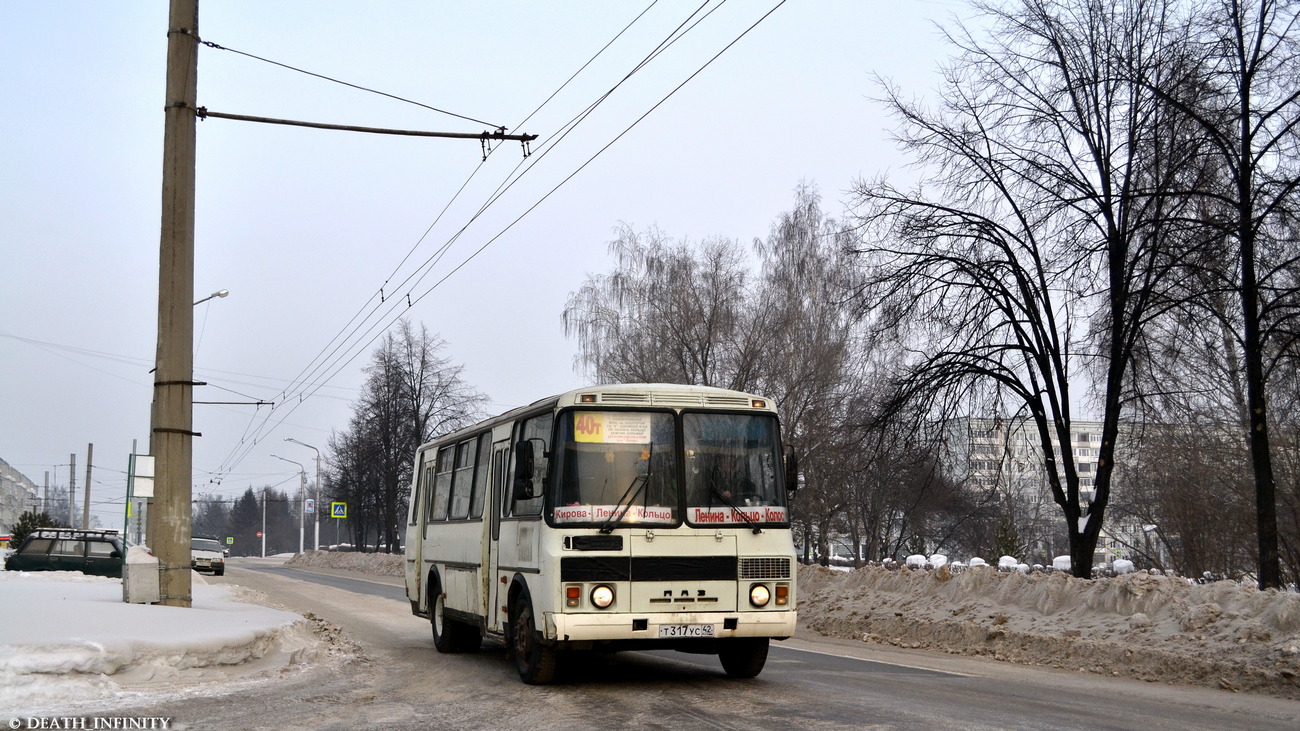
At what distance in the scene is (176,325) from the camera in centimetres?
1486

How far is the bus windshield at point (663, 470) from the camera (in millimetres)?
10578

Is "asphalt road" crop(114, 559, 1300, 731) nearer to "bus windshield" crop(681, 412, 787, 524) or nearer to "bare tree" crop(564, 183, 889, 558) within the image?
"bus windshield" crop(681, 412, 787, 524)

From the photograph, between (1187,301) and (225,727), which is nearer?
(225,727)

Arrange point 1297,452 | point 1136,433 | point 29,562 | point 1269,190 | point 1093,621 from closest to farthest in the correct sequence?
point 1093,621 → point 1269,190 → point 1136,433 → point 1297,452 → point 29,562

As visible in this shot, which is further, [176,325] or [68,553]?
[68,553]

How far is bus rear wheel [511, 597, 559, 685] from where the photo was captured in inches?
421

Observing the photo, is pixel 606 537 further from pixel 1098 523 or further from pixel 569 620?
pixel 1098 523

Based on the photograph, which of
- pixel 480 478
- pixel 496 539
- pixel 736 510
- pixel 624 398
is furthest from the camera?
pixel 480 478

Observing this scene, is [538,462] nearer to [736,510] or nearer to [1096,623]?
[736,510]

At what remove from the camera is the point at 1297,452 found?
2795 cm

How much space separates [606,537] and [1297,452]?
2362 centimetres

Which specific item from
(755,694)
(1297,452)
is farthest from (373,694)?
(1297,452)

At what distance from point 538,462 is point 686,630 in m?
2.10

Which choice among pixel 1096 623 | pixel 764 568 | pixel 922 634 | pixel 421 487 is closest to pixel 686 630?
pixel 764 568
